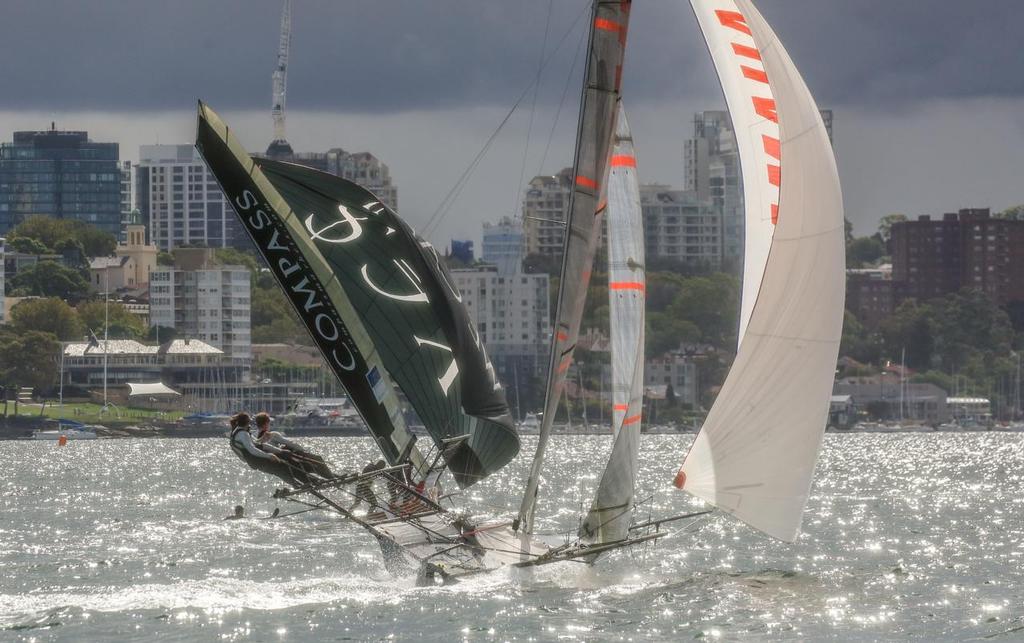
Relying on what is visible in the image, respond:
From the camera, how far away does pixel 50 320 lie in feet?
375

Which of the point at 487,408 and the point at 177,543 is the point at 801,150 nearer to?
the point at 487,408

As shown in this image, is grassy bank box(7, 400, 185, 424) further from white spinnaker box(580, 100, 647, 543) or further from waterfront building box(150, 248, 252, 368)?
white spinnaker box(580, 100, 647, 543)

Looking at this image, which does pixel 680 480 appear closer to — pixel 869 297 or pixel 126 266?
pixel 126 266

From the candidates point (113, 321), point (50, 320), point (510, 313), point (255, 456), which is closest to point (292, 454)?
point (255, 456)

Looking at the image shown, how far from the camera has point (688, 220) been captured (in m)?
144

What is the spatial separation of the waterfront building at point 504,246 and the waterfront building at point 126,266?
2459 centimetres

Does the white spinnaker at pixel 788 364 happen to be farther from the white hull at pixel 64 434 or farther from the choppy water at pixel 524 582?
the white hull at pixel 64 434

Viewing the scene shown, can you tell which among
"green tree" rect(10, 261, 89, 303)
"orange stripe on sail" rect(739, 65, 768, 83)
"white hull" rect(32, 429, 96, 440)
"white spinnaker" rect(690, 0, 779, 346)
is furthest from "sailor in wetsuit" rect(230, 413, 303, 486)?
"green tree" rect(10, 261, 89, 303)

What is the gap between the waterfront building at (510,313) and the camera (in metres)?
115

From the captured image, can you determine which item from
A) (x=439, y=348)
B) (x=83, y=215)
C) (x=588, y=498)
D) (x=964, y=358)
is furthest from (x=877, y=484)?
(x=83, y=215)

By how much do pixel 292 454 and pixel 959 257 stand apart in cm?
13644

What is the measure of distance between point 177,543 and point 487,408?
6.82 m

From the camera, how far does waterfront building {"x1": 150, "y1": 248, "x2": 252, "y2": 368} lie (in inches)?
4653

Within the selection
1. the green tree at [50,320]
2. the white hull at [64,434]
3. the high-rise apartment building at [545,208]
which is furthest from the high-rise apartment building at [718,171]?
the white hull at [64,434]
